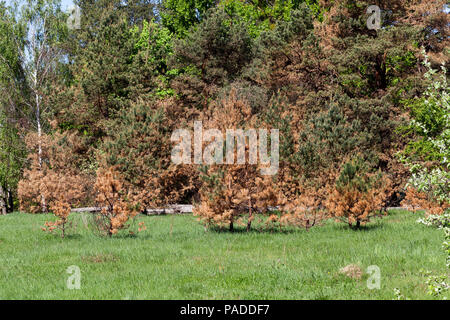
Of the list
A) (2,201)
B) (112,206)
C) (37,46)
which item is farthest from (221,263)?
(2,201)

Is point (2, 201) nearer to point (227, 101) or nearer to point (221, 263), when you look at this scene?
point (227, 101)

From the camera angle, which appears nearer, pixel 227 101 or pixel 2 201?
pixel 227 101

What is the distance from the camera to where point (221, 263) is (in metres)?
10.9

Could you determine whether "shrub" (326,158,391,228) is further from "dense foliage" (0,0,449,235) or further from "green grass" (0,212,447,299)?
"green grass" (0,212,447,299)

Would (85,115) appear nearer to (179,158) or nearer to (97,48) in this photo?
(97,48)

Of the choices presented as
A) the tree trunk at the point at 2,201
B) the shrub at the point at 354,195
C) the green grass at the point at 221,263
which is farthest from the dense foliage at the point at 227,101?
the green grass at the point at 221,263

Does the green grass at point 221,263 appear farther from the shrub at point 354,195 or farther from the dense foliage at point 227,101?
the dense foliage at point 227,101

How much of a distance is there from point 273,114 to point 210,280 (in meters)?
14.8

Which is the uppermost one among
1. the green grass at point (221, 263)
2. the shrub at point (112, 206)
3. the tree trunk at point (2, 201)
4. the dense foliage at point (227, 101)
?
the dense foliage at point (227, 101)

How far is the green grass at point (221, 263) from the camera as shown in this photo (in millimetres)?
8430

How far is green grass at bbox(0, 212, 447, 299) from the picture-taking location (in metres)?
8.43

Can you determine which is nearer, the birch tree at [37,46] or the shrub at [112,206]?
the shrub at [112,206]
